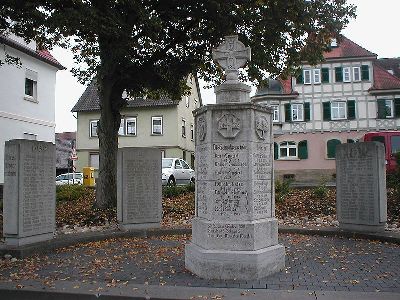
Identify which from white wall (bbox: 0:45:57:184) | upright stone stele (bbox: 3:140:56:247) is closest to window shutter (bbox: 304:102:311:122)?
white wall (bbox: 0:45:57:184)

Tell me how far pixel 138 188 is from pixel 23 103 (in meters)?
16.7

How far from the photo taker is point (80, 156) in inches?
1704

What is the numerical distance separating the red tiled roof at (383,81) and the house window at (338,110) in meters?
Result: 2.71

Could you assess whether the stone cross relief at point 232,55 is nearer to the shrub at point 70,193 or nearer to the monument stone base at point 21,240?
the monument stone base at point 21,240

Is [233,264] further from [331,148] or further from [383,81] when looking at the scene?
[383,81]

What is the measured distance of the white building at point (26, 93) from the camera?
23.6 m

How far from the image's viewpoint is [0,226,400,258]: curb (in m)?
8.31

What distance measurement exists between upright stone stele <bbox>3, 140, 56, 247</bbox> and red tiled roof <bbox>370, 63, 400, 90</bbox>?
106ft

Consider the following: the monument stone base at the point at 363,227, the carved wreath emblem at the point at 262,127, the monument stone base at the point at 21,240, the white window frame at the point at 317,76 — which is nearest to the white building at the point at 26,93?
the monument stone base at the point at 21,240

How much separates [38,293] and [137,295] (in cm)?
135

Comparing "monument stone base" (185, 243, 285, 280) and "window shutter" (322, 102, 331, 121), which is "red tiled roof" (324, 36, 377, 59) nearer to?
A: "window shutter" (322, 102, 331, 121)

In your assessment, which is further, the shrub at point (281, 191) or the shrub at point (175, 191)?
the shrub at point (175, 191)

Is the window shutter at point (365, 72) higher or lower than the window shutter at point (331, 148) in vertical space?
higher

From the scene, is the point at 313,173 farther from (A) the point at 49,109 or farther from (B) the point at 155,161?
(B) the point at 155,161
